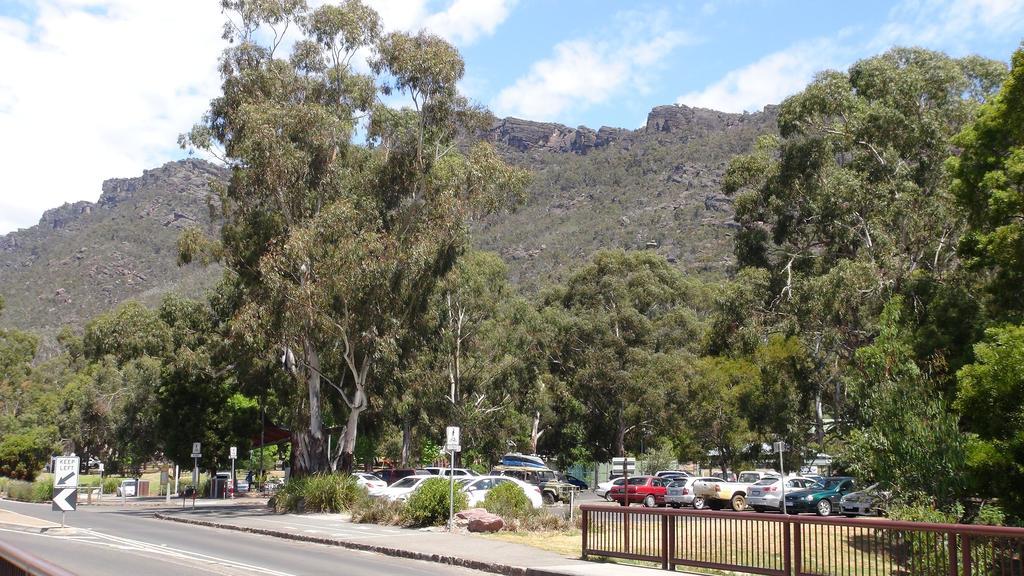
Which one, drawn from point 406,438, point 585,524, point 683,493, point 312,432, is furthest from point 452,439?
point 406,438

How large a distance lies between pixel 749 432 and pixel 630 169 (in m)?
133

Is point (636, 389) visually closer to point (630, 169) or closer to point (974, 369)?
point (974, 369)

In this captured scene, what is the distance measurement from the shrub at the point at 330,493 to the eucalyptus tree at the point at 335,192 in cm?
369

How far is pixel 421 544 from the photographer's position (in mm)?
20625

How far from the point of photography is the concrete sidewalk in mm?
16000

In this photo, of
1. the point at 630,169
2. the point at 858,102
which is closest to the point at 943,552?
the point at 858,102

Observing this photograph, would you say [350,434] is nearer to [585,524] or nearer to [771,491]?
[771,491]

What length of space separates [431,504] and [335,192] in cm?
1597

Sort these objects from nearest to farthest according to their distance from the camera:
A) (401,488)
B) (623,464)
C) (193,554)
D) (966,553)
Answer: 1. (966,553)
2. (193,554)
3. (623,464)
4. (401,488)

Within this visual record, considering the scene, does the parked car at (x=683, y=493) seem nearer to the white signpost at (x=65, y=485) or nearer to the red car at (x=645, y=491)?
the red car at (x=645, y=491)

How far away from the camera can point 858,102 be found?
122 ft

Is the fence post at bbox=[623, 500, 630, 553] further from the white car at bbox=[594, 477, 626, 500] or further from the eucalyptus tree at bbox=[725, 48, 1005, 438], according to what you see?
the white car at bbox=[594, 477, 626, 500]

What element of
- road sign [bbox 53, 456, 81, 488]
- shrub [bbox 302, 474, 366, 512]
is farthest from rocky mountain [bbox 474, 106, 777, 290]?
road sign [bbox 53, 456, 81, 488]

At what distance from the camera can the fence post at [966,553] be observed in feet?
36.2
